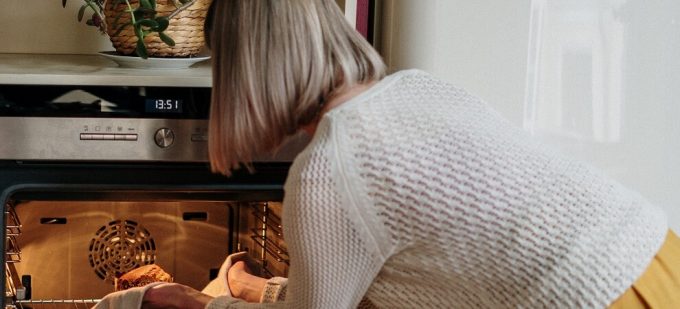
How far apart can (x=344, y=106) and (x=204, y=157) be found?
16.0 inches

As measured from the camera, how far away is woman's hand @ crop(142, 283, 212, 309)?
1.65m

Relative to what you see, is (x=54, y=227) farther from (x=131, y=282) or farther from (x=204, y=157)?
(x=204, y=157)

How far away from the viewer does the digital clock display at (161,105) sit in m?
1.65

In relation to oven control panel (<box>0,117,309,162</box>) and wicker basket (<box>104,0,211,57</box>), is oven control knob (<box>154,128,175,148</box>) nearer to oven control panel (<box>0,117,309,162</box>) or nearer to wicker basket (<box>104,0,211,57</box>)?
oven control panel (<box>0,117,309,162</box>)

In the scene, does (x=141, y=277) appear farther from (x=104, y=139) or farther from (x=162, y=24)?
(x=162, y=24)

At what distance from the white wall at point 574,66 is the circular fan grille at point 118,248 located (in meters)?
0.54

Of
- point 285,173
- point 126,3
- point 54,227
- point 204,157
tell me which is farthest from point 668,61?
point 54,227

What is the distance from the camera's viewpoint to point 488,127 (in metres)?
1.39

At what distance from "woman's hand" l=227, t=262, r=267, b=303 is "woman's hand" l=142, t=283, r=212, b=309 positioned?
0.07 meters

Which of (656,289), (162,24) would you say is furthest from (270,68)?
(656,289)

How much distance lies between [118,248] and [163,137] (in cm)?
34

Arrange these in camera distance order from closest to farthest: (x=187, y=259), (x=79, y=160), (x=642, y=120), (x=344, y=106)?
(x=344, y=106)
(x=79, y=160)
(x=642, y=120)
(x=187, y=259)

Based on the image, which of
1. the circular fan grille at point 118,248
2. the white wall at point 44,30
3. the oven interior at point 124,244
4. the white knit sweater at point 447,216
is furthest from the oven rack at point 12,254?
the white knit sweater at point 447,216

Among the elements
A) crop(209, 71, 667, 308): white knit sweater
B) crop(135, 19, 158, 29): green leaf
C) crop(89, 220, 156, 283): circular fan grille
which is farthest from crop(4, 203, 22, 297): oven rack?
crop(209, 71, 667, 308): white knit sweater
